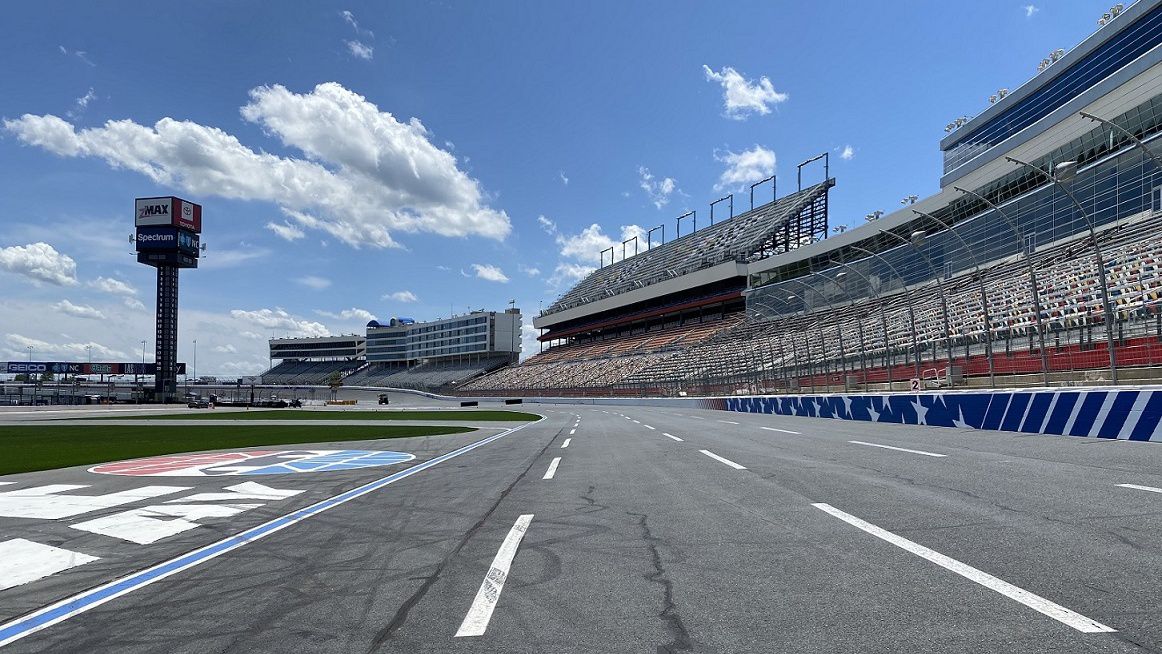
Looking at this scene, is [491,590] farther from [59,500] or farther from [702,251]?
[702,251]

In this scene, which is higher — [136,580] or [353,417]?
[136,580]

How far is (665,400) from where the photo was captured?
180 ft

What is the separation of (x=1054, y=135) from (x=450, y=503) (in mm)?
47046

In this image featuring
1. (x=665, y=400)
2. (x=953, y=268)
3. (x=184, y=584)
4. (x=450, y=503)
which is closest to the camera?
(x=184, y=584)

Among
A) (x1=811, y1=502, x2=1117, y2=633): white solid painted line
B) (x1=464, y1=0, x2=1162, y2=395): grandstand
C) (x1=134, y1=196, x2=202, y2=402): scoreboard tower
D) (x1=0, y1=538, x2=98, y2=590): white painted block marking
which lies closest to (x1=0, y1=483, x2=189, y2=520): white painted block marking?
(x1=0, y1=538, x2=98, y2=590): white painted block marking

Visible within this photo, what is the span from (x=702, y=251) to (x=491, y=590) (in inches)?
3382

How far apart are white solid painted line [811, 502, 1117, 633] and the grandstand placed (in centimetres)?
1282

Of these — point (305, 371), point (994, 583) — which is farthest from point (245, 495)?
point (305, 371)

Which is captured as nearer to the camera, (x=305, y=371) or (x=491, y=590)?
(x=491, y=590)

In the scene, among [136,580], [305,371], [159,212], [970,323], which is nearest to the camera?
[136,580]

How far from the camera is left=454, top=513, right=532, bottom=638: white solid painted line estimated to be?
3334 millimetres

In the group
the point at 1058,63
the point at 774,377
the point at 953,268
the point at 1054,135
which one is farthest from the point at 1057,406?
the point at 1058,63

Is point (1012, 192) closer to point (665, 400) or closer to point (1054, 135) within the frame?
point (1054, 135)

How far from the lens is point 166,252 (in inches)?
3794
